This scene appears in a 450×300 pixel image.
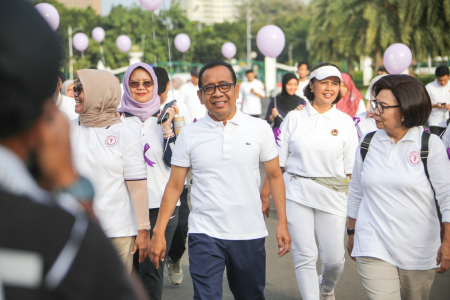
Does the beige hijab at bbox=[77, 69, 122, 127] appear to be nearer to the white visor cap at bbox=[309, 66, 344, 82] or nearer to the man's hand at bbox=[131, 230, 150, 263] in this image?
the man's hand at bbox=[131, 230, 150, 263]

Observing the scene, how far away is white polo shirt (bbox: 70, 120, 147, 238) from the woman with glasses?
149 cm

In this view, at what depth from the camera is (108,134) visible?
378cm

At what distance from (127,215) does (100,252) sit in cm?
291

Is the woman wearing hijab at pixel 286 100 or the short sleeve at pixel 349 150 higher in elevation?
the woman wearing hijab at pixel 286 100

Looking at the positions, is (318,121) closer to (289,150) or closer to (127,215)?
(289,150)

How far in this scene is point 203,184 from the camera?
12.1 ft

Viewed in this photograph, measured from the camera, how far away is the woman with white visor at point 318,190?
465 cm

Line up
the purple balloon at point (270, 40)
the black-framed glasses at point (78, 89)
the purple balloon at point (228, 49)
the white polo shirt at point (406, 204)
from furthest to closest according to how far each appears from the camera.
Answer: the purple balloon at point (228, 49) → the purple balloon at point (270, 40) → the black-framed glasses at point (78, 89) → the white polo shirt at point (406, 204)

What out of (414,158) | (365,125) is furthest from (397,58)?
(414,158)

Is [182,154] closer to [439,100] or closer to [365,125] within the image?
[365,125]

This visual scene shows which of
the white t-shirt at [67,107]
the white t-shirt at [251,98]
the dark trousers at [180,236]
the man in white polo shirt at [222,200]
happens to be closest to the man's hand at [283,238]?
the man in white polo shirt at [222,200]

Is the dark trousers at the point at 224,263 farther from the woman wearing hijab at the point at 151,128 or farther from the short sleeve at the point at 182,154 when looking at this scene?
the woman wearing hijab at the point at 151,128

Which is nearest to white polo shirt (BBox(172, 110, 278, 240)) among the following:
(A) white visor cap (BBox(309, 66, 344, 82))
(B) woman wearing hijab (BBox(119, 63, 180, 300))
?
(B) woman wearing hijab (BBox(119, 63, 180, 300))

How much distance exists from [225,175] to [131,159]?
0.63m
